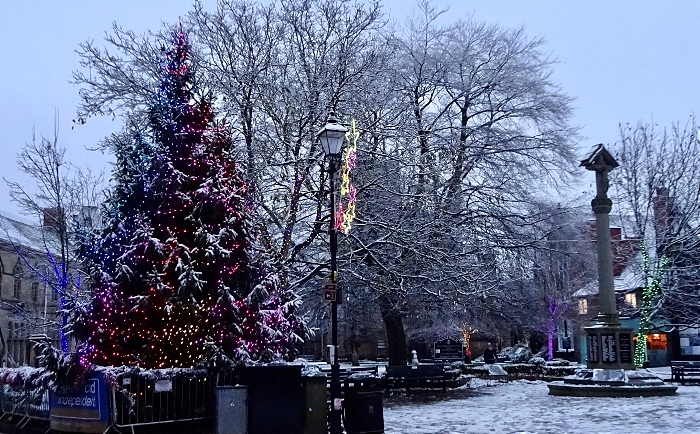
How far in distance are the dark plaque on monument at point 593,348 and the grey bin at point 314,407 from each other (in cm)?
1492

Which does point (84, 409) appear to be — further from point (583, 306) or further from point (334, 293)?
point (583, 306)

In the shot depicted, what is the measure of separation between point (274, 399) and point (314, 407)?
846 millimetres

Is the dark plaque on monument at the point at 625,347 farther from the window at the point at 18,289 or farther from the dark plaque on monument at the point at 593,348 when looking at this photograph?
the window at the point at 18,289

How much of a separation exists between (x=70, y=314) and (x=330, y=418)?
6.24m

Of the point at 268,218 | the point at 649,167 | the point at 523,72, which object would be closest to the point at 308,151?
the point at 268,218

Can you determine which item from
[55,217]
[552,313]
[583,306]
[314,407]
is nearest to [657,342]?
[583,306]

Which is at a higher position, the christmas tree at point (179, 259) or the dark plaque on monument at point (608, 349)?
the christmas tree at point (179, 259)

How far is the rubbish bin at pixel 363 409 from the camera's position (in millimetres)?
14617

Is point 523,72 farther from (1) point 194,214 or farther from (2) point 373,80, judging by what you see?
(1) point 194,214

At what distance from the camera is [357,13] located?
2323 cm

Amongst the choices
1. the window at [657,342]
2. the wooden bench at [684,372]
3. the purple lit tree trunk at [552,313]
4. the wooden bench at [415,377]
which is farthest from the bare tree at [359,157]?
the window at [657,342]

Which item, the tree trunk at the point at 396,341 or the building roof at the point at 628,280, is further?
the building roof at the point at 628,280

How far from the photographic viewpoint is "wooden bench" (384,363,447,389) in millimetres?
26953

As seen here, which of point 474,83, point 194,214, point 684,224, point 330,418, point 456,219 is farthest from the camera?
point 684,224
